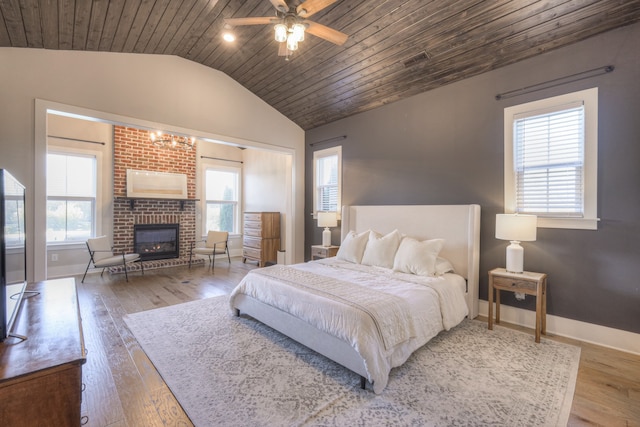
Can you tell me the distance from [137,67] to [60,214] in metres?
3.46

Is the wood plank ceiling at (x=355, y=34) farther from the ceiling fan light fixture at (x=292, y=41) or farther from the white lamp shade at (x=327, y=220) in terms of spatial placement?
the white lamp shade at (x=327, y=220)

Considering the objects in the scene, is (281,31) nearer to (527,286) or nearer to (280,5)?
(280,5)

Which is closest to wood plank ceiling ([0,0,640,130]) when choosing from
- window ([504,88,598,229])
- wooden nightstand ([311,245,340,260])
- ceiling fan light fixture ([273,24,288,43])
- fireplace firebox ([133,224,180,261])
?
window ([504,88,598,229])

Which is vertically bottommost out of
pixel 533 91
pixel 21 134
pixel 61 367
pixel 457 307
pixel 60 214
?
pixel 457 307

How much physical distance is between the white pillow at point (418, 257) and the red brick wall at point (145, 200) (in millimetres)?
5250

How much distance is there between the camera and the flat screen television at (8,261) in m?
1.31

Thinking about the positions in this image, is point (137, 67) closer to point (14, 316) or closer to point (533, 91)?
point (14, 316)

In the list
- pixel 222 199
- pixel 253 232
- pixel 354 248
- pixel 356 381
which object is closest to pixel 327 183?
pixel 354 248

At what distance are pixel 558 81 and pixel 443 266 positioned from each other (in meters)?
2.28

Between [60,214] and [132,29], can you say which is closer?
[132,29]

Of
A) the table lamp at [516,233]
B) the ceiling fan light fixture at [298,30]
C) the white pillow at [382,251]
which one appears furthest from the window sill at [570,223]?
the ceiling fan light fixture at [298,30]

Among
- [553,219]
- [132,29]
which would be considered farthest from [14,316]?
[553,219]

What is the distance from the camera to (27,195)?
3197mm

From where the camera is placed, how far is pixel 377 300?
231 cm
